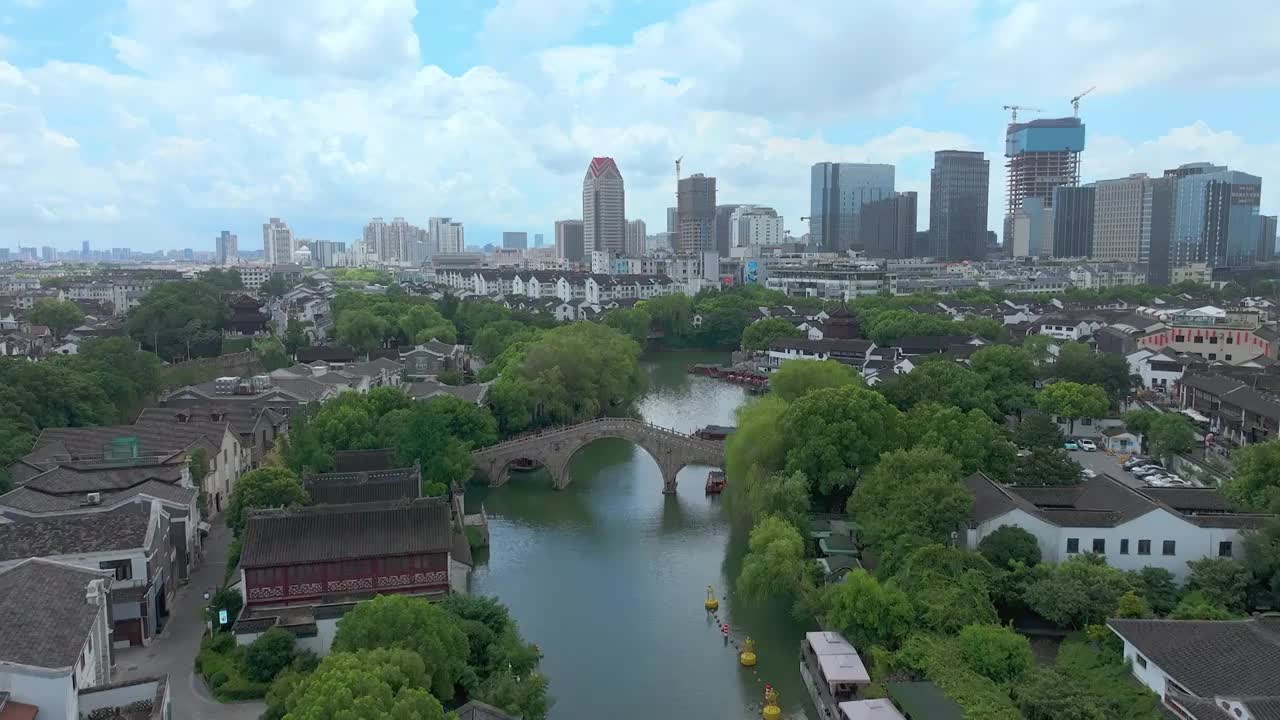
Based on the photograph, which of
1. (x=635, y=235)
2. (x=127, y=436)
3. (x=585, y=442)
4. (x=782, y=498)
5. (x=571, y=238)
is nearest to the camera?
(x=782, y=498)

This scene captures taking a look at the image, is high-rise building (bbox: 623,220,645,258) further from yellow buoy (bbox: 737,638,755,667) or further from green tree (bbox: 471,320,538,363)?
yellow buoy (bbox: 737,638,755,667)

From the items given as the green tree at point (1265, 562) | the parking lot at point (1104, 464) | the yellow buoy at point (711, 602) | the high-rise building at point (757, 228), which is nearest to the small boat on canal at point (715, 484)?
the yellow buoy at point (711, 602)

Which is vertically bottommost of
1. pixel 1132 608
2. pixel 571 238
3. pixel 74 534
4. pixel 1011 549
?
pixel 1132 608

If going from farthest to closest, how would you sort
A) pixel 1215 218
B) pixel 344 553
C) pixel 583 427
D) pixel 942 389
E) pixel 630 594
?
pixel 1215 218, pixel 942 389, pixel 583 427, pixel 630 594, pixel 344 553

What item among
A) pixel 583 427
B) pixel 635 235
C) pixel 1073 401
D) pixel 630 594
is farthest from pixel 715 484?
pixel 635 235

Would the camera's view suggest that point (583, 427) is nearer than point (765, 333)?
Yes

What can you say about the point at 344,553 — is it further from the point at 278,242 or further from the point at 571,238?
the point at 278,242
